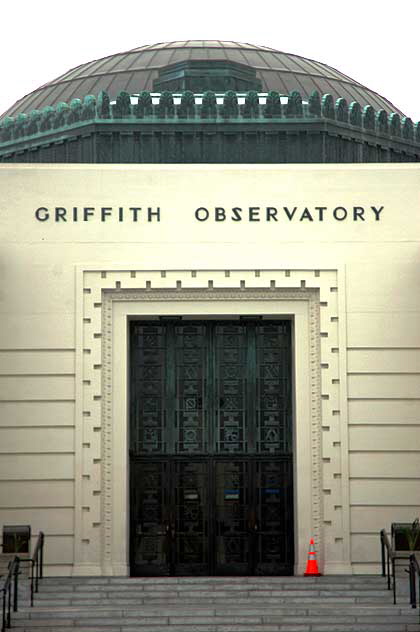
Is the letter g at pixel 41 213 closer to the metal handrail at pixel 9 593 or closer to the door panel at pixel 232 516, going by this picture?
the door panel at pixel 232 516

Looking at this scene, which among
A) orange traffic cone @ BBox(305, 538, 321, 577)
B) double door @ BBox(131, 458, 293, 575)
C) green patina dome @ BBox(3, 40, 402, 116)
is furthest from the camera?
green patina dome @ BBox(3, 40, 402, 116)

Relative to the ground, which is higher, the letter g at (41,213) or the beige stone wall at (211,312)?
the letter g at (41,213)

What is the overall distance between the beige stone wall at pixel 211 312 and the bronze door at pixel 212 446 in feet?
2.14

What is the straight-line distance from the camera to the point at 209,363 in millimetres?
22625

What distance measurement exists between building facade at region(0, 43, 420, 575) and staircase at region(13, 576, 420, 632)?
60.3 inches

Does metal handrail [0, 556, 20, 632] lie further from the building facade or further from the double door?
the double door

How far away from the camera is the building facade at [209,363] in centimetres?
2161

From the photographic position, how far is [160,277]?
21.9m

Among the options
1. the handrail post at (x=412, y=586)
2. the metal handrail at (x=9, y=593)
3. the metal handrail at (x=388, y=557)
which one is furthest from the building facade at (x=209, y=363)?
the handrail post at (x=412, y=586)

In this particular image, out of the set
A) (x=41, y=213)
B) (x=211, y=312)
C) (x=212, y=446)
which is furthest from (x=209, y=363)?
(x=41, y=213)

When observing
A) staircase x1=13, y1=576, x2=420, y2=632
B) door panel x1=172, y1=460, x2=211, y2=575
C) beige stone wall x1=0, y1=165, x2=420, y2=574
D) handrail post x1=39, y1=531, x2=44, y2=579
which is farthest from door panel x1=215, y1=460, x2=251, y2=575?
handrail post x1=39, y1=531, x2=44, y2=579

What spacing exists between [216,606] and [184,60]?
1368 centimetres

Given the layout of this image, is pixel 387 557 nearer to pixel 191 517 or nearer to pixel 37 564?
pixel 191 517

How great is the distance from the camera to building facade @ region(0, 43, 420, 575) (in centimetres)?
2161
